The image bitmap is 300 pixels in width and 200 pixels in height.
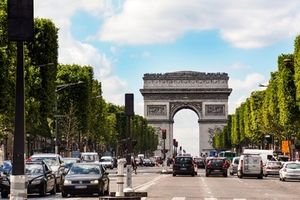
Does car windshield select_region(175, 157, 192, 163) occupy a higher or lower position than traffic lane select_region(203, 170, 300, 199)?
higher

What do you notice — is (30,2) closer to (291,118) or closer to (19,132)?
(19,132)

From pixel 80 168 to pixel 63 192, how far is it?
6.14ft

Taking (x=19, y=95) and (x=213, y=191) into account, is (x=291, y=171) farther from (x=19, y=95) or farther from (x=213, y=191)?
(x=19, y=95)

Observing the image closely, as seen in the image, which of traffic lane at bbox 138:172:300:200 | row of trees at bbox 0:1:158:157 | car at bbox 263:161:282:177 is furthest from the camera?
car at bbox 263:161:282:177

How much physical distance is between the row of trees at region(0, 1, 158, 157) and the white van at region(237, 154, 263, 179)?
56.5ft

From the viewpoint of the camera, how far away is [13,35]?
67.1 feet

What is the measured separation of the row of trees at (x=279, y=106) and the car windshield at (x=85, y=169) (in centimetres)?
3391

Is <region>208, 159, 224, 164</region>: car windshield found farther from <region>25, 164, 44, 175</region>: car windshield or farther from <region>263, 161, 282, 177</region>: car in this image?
<region>25, 164, 44, 175</region>: car windshield

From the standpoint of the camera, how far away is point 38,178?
41.6m

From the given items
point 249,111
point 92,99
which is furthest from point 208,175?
point 249,111

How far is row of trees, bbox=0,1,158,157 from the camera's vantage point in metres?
57.1

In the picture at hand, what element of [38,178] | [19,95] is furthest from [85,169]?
[19,95]

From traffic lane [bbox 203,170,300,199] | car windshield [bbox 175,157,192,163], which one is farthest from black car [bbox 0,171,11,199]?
car windshield [bbox 175,157,192,163]

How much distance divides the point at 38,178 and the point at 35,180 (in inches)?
8.5
